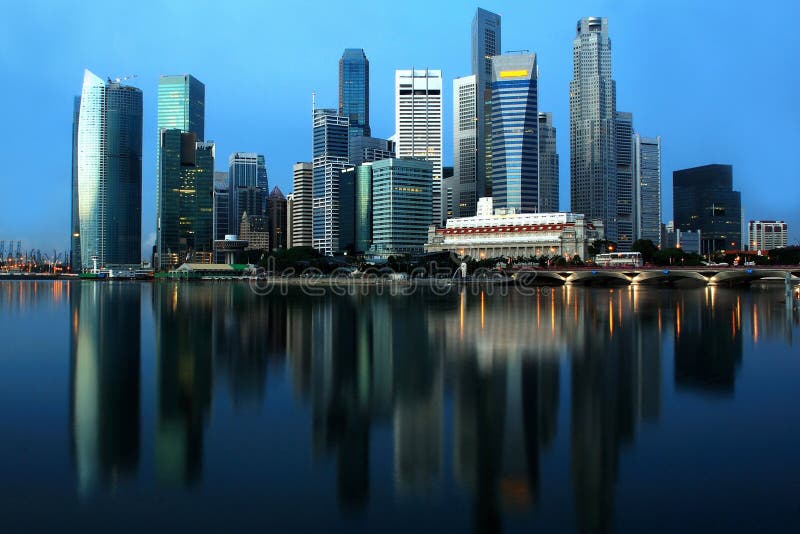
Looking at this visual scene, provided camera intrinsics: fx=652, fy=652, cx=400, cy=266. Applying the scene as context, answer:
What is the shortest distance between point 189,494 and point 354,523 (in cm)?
276

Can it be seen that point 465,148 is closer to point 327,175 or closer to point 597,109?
point 327,175

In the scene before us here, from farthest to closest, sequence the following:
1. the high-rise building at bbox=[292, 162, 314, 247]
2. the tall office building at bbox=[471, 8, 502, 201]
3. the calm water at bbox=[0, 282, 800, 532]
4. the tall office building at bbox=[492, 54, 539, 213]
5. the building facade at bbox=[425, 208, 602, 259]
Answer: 1. the high-rise building at bbox=[292, 162, 314, 247]
2. the tall office building at bbox=[471, 8, 502, 201]
3. the tall office building at bbox=[492, 54, 539, 213]
4. the building facade at bbox=[425, 208, 602, 259]
5. the calm water at bbox=[0, 282, 800, 532]

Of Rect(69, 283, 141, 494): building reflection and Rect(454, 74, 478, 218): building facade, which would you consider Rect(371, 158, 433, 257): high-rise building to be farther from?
Rect(69, 283, 141, 494): building reflection

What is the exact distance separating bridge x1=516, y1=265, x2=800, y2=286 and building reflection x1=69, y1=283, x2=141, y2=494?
6703 cm

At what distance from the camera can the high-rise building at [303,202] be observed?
7643 inches

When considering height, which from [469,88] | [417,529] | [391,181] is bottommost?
[417,529]

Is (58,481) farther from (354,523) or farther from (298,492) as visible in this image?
(354,523)

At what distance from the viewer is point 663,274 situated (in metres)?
89.3

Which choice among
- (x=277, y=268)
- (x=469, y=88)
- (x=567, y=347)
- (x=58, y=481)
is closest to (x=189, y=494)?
(x=58, y=481)

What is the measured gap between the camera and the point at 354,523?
8836 mm

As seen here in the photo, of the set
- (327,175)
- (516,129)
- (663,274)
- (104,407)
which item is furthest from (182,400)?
(327,175)

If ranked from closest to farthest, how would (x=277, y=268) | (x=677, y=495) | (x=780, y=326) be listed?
(x=677, y=495)
(x=780, y=326)
(x=277, y=268)

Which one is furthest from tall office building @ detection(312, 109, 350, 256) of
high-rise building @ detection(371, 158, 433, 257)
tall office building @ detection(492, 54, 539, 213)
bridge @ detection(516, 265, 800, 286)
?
bridge @ detection(516, 265, 800, 286)

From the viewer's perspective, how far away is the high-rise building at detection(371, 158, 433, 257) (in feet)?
502
